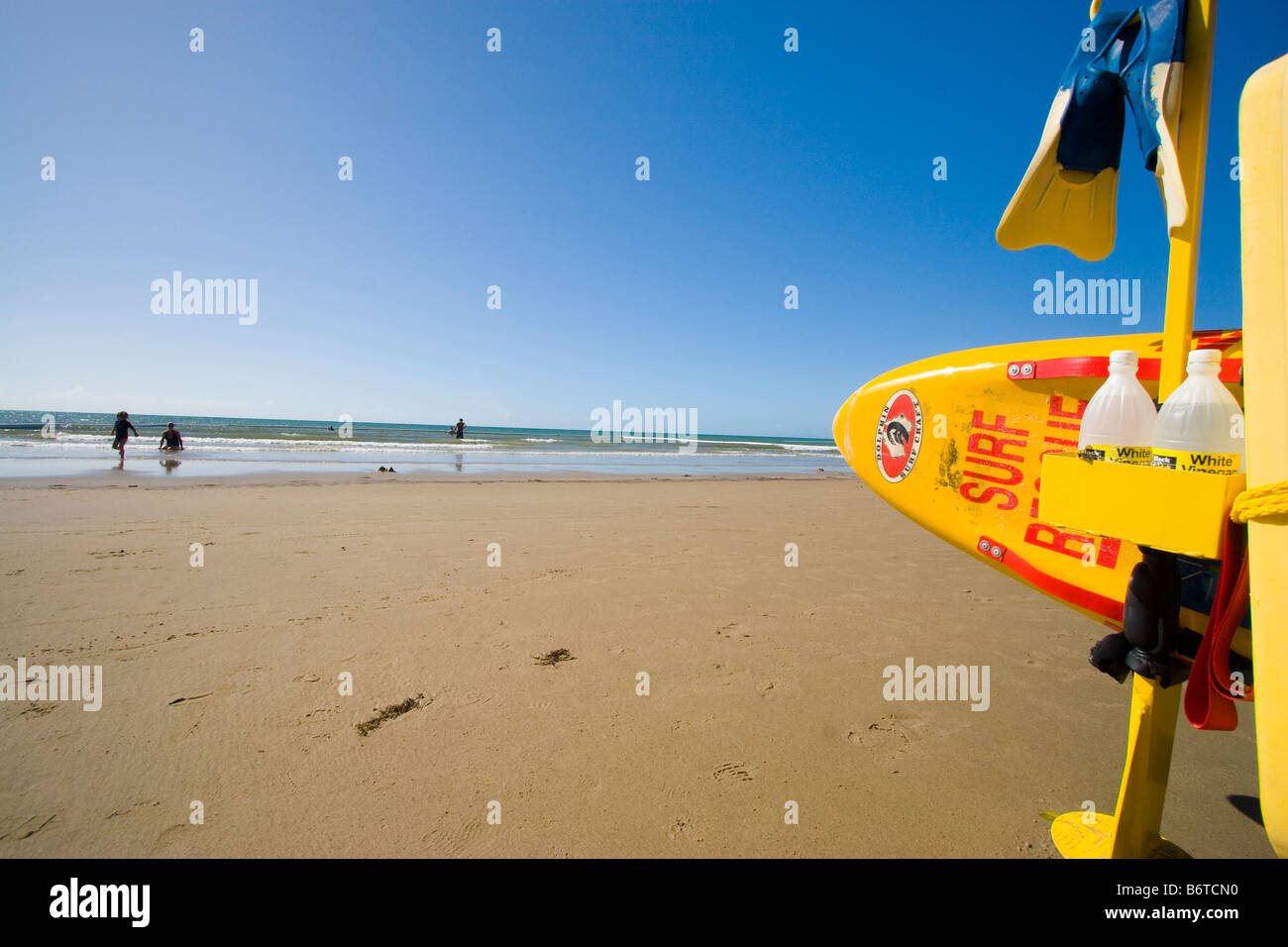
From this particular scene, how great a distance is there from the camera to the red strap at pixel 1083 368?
1.96m

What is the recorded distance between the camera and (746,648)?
11.0 ft

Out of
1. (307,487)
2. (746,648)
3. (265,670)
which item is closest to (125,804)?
(265,670)

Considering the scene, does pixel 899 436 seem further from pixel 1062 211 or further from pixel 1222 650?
pixel 1222 650

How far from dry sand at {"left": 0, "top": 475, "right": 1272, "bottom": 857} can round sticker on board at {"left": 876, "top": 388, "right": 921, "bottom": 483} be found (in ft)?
3.95

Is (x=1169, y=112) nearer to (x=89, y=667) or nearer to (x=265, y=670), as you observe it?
(x=265, y=670)

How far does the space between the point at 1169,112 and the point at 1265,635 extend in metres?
1.40

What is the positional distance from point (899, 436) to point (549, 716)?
2.75m

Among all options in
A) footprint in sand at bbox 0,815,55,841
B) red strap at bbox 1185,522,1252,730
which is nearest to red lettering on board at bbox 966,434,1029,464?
A: red strap at bbox 1185,522,1252,730

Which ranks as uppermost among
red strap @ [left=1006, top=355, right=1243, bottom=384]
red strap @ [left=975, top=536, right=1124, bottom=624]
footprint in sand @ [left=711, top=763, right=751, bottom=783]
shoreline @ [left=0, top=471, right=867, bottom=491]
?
red strap @ [left=1006, top=355, right=1243, bottom=384]

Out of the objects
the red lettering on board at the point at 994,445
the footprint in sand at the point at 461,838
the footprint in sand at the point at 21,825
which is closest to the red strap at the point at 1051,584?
the red lettering on board at the point at 994,445

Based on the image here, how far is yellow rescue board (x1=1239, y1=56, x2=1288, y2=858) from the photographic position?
3.59ft

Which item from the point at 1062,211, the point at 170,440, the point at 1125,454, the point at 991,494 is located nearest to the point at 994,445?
the point at 991,494

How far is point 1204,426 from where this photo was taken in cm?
126

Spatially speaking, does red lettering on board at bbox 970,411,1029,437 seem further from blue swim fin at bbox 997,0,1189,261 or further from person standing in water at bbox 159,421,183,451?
person standing in water at bbox 159,421,183,451
